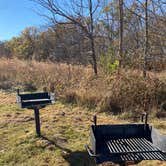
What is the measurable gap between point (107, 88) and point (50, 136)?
2302 mm

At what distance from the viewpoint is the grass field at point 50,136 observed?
3457mm

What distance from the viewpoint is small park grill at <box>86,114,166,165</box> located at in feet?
8.32

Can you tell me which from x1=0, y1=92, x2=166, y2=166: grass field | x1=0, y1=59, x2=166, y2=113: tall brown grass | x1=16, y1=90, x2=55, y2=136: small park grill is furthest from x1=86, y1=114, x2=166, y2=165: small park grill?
x1=0, y1=59, x2=166, y2=113: tall brown grass

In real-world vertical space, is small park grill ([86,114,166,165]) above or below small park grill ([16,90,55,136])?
below

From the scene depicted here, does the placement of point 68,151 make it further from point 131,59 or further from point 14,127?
point 131,59

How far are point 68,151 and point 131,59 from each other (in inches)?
174

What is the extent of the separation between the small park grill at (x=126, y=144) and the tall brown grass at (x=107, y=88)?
2.47 m

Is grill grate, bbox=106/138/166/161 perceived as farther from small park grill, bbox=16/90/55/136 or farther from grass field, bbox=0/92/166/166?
small park grill, bbox=16/90/55/136

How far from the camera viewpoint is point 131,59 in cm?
748

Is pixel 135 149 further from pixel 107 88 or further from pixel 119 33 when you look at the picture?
pixel 119 33

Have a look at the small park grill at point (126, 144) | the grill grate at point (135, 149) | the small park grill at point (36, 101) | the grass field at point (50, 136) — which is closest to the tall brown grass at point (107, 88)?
the grass field at point (50, 136)

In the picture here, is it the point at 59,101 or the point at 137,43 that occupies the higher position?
the point at 137,43

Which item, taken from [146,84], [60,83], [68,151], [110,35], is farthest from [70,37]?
[68,151]

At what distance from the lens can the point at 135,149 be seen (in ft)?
9.30
